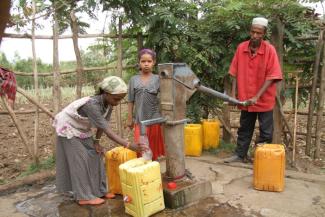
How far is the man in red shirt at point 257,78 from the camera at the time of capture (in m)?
4.27

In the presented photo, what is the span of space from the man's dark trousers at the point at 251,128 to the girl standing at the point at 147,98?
1187 millimetres

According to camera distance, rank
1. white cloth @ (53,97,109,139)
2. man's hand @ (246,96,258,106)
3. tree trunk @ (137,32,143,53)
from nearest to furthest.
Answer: white cloth @ (53,97,109,139), man's hand @ (246,96,258,106), tree trunk @ (137,32,143,53)

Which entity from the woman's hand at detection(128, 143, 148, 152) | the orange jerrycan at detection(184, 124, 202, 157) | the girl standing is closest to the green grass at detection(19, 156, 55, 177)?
the girl standing

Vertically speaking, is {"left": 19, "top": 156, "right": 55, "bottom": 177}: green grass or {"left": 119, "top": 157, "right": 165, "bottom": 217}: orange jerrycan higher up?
{"left": 119, "top": 157, "right": 165, "bottom": 217}: orange jerrycan

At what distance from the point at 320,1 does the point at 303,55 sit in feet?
2.66

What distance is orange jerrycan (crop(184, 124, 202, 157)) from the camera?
513 centimetres

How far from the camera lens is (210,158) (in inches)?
203

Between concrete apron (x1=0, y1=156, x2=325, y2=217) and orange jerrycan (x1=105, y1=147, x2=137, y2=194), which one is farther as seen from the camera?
orange jerrycan (x1=105, y1=147, x2=137, y2=194)

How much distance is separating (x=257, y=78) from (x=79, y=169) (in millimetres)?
2411

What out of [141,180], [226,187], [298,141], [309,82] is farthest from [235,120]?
[141,180]

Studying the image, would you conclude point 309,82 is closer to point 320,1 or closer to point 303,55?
point 303,55

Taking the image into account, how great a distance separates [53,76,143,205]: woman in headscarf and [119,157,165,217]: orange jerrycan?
9.7 inches

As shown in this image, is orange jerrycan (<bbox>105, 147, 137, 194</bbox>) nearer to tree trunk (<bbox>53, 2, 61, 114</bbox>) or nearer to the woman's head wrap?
the woman's head wrap

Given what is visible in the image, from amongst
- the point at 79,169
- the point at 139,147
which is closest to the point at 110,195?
the point at 79,169
